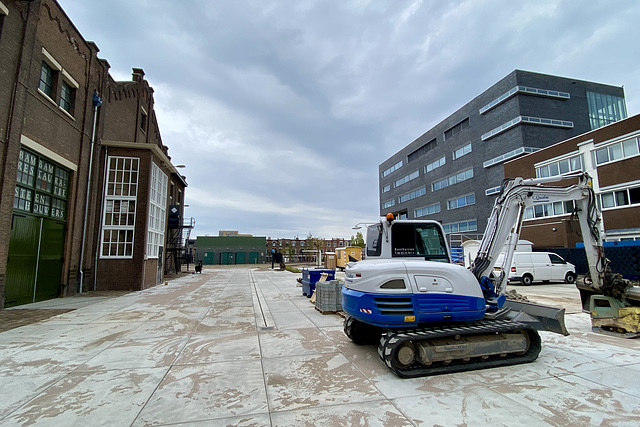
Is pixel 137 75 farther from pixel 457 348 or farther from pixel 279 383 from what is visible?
pixel 457 348

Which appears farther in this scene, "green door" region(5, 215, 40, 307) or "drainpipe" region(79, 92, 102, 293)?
"drainpipe" region(79, 92, 102, 293)

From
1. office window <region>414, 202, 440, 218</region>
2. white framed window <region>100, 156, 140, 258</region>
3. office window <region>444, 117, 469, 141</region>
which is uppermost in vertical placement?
office window <region>444, 117, 469, 141</region>

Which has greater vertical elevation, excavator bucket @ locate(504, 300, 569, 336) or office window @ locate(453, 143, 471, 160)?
office window @ locate(453, 143, 471, 160)

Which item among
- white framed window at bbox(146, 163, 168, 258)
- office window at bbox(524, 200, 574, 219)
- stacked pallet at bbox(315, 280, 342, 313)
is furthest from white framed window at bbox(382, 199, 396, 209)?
stacked pallet at bbox(315, 280, 342, 313)

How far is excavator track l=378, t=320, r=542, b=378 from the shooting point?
4438mm

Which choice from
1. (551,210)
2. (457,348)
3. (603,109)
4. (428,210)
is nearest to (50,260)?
(457,348)

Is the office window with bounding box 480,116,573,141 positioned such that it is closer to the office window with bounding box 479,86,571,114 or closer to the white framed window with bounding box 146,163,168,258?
the office window with bounding box 479,86,571,114

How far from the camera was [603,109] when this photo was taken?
1506 inches

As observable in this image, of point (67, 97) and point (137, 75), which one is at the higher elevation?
point (137, 75)

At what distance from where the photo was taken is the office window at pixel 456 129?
43.5m

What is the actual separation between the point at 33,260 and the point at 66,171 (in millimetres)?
4110

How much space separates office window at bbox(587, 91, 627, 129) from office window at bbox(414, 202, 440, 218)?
2078 centimetres

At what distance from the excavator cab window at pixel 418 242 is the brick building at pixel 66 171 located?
12.2 meters

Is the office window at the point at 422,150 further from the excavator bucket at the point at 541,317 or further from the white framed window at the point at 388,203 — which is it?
the excavator bucket at the point at 541,317
